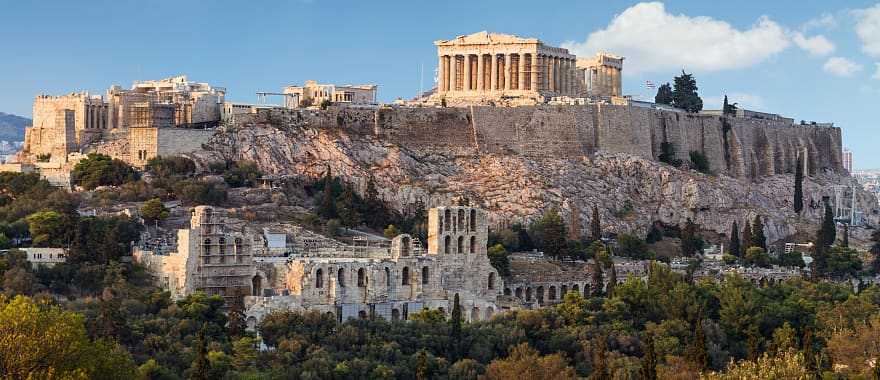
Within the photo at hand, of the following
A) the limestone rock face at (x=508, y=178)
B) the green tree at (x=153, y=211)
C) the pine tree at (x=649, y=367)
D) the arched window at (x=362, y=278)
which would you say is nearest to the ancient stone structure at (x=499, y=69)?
the limestone rock face at (x=508, y=178)

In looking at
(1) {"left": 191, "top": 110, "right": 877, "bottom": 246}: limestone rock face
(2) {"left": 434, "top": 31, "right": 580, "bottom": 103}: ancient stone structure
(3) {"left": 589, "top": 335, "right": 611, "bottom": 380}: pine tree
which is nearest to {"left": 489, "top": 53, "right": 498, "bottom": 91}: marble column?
(2) {"left": 434, "top": 31, "right": 580, "bottom": 103}: ancient stone structure

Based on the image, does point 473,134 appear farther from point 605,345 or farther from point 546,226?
point 605,345

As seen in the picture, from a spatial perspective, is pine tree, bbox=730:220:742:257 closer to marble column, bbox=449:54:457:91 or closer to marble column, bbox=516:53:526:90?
marble column, bbox=516:53:526:90

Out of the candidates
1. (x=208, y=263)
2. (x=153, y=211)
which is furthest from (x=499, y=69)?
(x=208, y=263)

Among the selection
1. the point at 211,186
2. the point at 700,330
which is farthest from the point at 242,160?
the point at 700,330

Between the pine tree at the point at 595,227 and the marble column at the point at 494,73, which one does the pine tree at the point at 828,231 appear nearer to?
the pine tree at the point at 595,227

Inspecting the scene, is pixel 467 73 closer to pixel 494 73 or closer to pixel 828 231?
pixel 494 73
